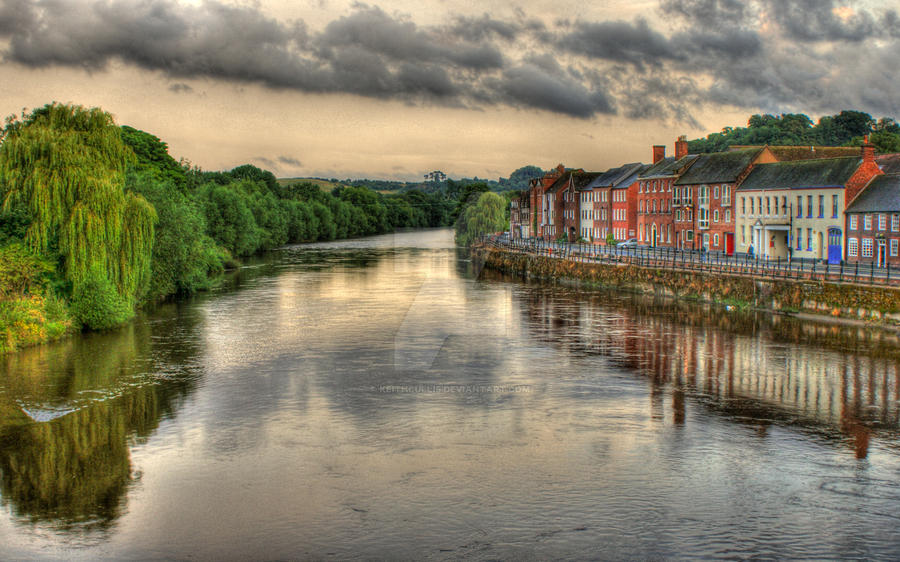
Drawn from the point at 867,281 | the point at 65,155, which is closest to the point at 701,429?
the point at 867,281

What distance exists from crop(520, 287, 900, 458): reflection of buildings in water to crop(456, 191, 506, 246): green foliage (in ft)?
238

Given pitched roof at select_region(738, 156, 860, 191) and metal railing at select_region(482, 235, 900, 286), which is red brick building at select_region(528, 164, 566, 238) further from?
pitched roof at select_region(738, 156, 860, 191)

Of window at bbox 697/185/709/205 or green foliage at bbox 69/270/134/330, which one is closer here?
green foliage at bbox 69/270/134/330

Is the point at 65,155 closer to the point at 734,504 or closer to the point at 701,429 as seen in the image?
the point at 701,429

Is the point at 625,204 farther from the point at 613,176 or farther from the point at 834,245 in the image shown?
the point at 834,245

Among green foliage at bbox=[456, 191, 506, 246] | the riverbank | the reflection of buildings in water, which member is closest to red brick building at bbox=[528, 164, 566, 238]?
green foliage at bbox=[456, 191, 506, 246]

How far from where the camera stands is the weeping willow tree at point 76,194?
1417 inches

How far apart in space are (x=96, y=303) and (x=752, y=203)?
166 ft

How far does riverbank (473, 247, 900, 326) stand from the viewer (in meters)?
40.5

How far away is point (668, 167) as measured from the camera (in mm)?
86125

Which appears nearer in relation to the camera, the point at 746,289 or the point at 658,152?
the point at 746,289

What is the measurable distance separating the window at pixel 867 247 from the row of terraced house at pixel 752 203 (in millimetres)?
64

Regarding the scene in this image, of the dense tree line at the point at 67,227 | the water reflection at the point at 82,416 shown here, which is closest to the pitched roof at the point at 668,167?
the dense tree line at the point at 67,227

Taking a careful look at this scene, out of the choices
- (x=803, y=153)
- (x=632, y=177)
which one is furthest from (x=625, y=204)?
(x=803, y=153)
